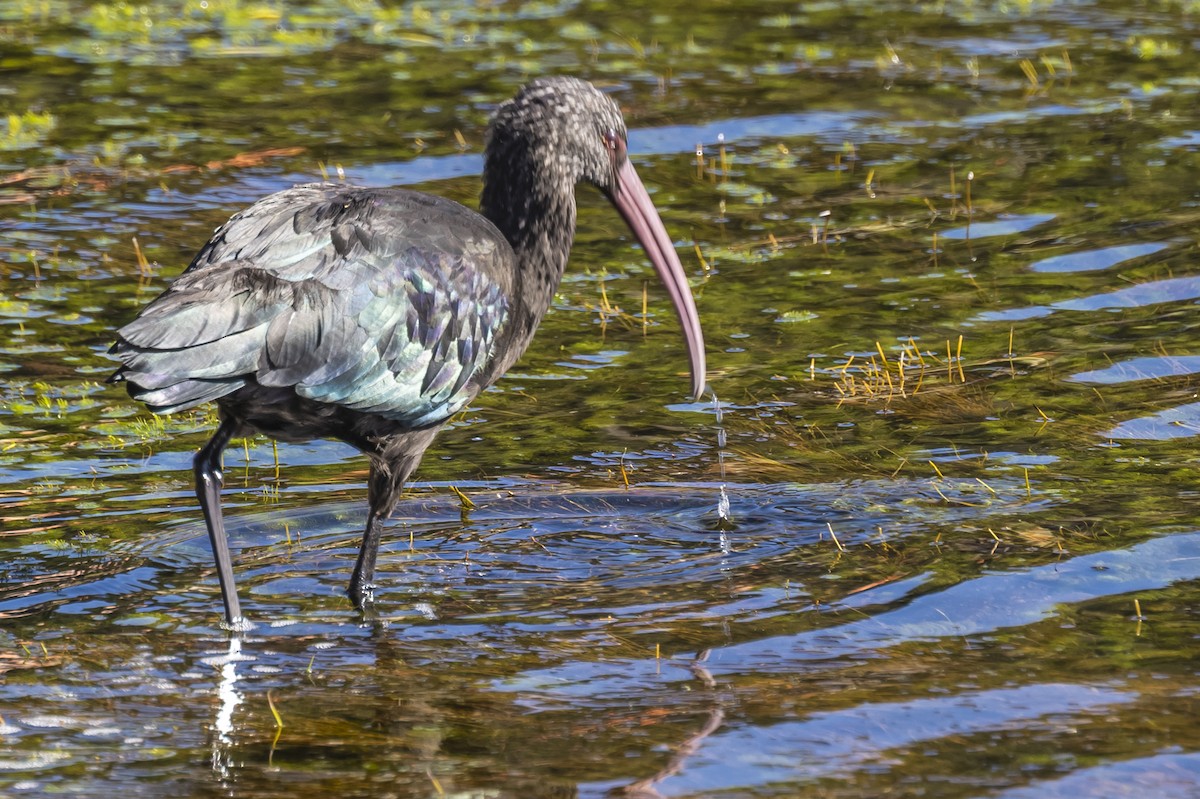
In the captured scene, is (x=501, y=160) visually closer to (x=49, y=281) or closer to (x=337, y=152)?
(x=49, y=281)

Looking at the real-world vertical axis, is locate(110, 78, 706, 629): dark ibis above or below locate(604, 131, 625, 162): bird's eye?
below

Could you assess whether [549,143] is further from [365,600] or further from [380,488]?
[365,600]

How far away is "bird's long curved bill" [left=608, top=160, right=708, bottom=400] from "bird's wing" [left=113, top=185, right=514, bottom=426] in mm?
762

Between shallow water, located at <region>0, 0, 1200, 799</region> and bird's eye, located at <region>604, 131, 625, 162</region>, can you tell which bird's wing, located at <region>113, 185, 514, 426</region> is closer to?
bird's eye, located at <region>604, 131, 625, 162</region>

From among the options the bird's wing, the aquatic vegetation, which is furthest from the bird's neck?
the aquatic vegetation

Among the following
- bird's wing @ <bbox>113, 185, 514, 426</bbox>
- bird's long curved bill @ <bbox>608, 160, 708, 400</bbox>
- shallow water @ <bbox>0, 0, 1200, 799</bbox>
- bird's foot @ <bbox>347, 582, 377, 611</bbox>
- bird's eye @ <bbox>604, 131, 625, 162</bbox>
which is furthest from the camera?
bird's long curved bill @ <bbox>608, 160, 708, 400</bbox>

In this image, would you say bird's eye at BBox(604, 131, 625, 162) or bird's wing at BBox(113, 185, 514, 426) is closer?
bird's wing at BBox(113, 185, 514, 426)

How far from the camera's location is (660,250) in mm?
6754

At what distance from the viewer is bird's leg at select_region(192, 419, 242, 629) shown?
563 centimetres

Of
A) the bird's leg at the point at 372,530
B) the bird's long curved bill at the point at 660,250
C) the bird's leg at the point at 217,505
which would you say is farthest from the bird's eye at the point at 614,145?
the bird's leg at the point at 217,505

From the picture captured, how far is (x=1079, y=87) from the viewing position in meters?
12.3

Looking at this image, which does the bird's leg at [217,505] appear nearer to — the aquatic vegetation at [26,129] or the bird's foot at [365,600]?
the bird's foot at [365,600]

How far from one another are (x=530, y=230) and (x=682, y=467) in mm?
1379

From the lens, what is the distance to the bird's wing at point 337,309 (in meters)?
5.18
